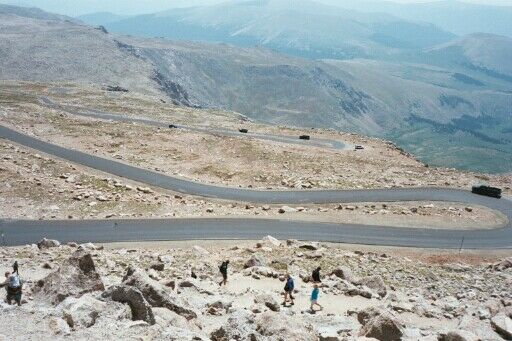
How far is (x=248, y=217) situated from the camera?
146 feet

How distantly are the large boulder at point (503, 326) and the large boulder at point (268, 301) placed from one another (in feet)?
30.6

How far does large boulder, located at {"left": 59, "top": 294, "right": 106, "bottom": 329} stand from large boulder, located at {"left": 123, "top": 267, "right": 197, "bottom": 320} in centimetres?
170

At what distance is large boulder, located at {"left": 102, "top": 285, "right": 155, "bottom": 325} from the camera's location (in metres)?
16.4

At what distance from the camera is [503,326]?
19078mm

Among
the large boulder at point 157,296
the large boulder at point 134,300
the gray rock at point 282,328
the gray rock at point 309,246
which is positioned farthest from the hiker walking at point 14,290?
the gray rock at point 309,246

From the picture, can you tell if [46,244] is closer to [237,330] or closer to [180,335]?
[180,335]

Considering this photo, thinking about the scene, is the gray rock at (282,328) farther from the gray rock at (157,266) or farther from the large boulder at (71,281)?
the gray rock at (157,266)

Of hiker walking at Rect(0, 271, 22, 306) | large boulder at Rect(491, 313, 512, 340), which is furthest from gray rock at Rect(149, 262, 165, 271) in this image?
large boulder at Rect(491, 313, 512, 340)

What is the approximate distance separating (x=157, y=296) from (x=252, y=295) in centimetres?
710

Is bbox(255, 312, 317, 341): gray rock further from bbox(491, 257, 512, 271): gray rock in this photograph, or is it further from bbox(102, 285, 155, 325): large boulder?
bbox(491, 257, 512, 271): gray rock

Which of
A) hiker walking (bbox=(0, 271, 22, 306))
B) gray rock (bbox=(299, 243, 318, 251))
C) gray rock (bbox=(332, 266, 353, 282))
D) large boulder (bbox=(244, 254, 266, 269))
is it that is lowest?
gray rock (bbox=(299, 243, 318, 251))

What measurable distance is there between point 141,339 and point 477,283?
80.7 ft

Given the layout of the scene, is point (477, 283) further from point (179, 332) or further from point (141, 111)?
point (141, 111)

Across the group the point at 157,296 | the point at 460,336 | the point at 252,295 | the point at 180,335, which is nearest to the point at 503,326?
the point at 460,336
